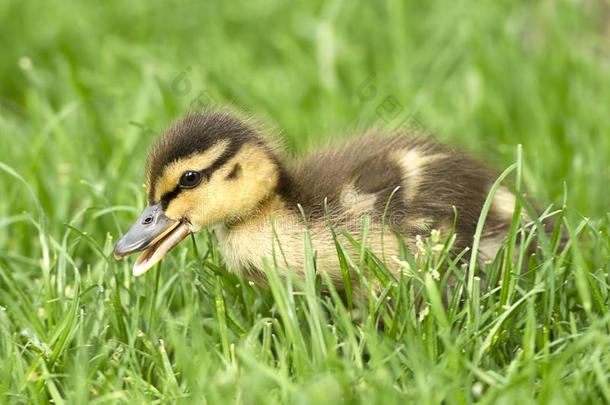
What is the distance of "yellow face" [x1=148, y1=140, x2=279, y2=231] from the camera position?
276cm

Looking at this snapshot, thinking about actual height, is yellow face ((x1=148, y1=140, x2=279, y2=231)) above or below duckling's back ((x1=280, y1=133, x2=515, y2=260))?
above

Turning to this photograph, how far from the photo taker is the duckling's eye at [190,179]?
2.76 metres

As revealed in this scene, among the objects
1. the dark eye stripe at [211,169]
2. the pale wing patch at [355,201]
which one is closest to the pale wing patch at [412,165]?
the pale wing patch at [355,201]

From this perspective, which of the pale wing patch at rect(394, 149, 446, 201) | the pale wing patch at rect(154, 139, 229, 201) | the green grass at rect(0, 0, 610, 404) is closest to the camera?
the green grass at rect(0, 0, 610, 404)

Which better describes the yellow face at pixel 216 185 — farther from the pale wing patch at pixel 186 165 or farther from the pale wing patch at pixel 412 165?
the pale wing patch at pixel 412 165

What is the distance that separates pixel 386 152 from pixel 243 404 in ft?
3.29

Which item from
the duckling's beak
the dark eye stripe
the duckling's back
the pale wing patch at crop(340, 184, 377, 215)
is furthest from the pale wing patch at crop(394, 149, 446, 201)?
the duckling's beak

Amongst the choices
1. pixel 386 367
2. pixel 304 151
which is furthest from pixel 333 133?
pixel 386 367

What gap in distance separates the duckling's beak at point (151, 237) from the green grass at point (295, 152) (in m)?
0.10

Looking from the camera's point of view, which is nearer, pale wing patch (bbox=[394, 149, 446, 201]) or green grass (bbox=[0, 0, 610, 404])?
green grass (bbox=[0, 0, 610, 404])

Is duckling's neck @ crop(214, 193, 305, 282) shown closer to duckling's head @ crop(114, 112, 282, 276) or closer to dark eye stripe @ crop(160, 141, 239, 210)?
duckling's head @ crop(114, 112, 282, 276)

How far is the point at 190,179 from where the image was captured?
277 centimetres

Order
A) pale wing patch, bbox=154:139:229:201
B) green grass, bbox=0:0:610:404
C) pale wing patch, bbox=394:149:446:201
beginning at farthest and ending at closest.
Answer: pale wing patch, bbox=394:149:446:201
pale wing patch, bbox=154:139:229:201
green grass, bbox=0:0:610:404

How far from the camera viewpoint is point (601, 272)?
2.69 m
